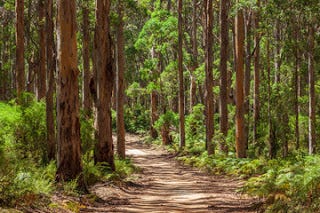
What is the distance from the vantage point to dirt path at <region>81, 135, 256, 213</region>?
380 inches

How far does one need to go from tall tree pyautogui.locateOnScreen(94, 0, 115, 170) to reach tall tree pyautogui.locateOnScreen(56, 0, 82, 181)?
3978mm

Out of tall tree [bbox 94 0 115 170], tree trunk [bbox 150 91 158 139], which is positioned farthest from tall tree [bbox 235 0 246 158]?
tree trunk [bbox 150 91 158 139]

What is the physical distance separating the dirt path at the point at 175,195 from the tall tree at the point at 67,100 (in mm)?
1109

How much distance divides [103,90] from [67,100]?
14.1 feet

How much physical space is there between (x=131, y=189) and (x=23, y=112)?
375cm

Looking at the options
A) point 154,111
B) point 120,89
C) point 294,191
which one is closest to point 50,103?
point 120,89

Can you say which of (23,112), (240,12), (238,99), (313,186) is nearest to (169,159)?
(238,99)

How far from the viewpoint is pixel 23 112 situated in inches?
522

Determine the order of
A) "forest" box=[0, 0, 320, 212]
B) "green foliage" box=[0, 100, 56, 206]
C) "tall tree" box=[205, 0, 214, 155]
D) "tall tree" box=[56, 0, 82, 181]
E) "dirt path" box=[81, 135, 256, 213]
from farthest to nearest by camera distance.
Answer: "tall tree" box=[205, 0, 214, 155]
"green foliage" box=[0, 100, 56, 206]
"tall tree" box=[56, 0, 82, 181]
"dirt path" box=[81, 135, 256, 213]
"forest" box=[0, 0, 320, 212]

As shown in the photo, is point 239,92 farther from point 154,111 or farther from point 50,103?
point 154,111

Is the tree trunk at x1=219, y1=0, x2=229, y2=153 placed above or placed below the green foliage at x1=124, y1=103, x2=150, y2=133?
above

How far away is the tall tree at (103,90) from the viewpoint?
14.1 metres

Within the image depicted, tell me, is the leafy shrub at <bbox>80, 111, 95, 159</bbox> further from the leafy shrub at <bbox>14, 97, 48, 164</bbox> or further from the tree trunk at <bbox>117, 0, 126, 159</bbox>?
the tree trunk at <bbox>117, 0, 126, 159</bbox>

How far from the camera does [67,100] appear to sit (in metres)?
9.91
